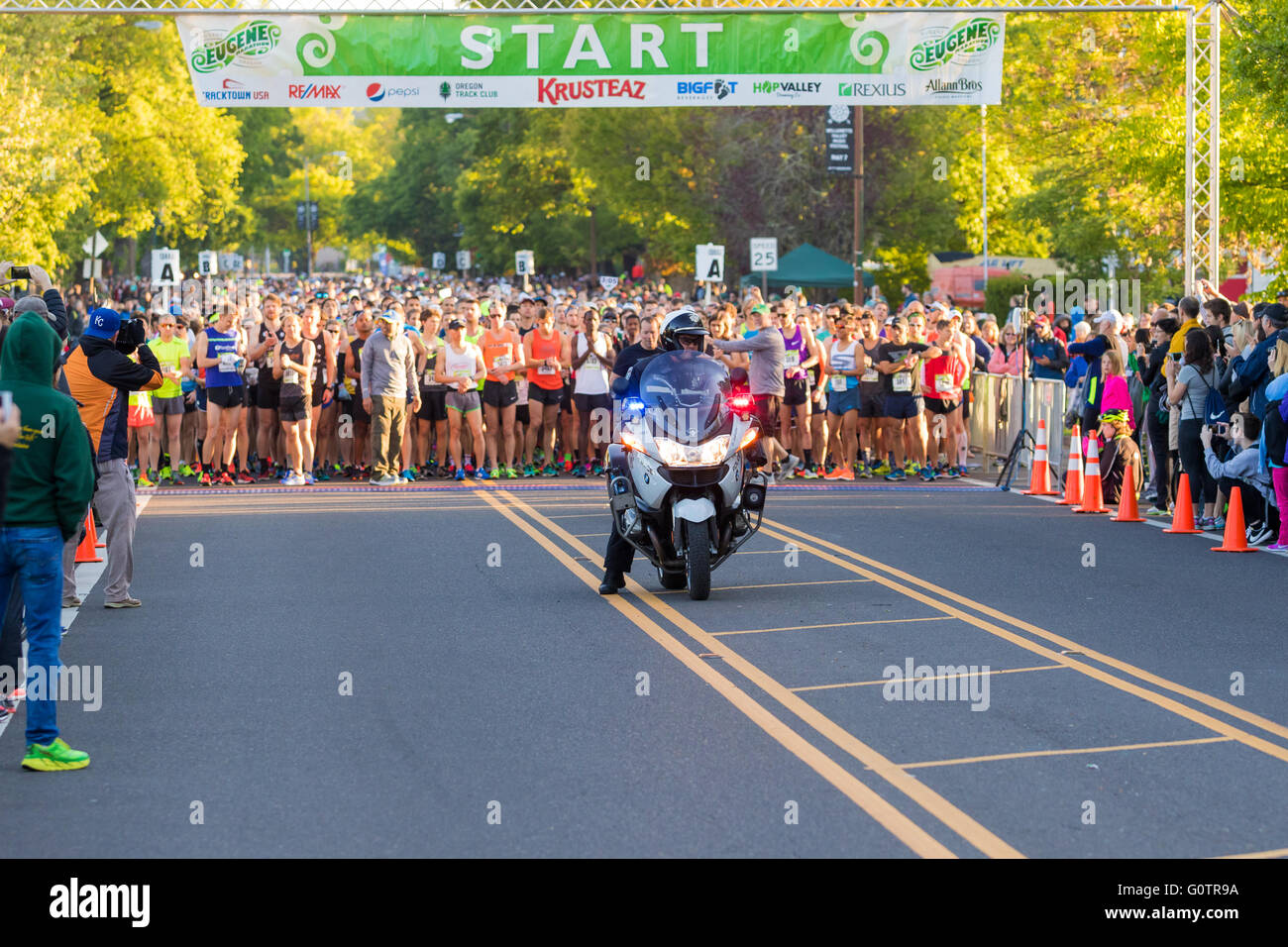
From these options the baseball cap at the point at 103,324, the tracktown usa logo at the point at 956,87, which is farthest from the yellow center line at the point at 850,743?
the tracktown usa logo at the point at 956,87

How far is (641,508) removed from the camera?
12438 millimetres

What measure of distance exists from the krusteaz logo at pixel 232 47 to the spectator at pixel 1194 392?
41.0ft

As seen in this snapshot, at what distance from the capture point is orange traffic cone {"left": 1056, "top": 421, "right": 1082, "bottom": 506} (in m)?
18.8

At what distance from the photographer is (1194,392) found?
16.5m

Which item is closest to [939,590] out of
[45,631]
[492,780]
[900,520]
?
[900,520]

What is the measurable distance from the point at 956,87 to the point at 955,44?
553mm

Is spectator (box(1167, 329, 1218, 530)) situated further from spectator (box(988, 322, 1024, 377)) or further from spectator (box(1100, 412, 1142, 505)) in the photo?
spectator (box(988, 322, 1024, 377))

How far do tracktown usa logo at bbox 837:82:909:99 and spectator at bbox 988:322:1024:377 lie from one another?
343cm

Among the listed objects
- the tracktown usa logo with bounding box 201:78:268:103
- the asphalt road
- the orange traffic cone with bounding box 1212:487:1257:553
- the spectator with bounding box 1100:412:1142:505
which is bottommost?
the asphalt road

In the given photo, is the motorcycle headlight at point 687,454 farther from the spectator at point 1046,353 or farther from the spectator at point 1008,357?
the spectator at point 1008,357

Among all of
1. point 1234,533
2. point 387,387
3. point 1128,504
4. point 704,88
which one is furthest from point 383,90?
point 1234,533

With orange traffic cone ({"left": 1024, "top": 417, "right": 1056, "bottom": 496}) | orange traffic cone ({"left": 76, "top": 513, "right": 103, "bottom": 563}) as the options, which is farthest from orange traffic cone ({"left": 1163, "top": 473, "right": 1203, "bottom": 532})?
orange traffic cone ({"left": 76, "top": 513, "right": 103, "bottom": 563})

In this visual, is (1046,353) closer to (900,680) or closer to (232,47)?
(232,47)

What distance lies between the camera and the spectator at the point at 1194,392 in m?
16.4
